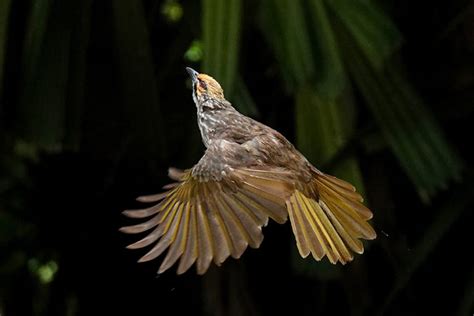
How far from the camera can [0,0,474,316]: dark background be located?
2.83 m

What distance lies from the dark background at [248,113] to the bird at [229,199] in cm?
64

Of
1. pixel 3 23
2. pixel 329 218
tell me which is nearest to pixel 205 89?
pixel 329 218

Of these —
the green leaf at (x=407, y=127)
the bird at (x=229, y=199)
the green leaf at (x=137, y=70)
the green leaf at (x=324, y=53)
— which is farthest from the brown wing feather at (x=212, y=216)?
the green leaf at (x=407, y=127)

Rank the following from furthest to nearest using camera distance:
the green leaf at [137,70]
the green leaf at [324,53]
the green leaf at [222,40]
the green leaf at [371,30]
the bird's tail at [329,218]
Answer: the green leaf at [137,70], the green leaf at [371,30], the green leaf at [324,53], the green leaf at [222,40], the bird's tail at [329,218]

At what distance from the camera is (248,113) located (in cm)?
278

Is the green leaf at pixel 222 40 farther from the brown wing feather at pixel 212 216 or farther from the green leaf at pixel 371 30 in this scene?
the brown wing feather at pixel 212 216

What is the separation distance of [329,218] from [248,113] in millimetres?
862

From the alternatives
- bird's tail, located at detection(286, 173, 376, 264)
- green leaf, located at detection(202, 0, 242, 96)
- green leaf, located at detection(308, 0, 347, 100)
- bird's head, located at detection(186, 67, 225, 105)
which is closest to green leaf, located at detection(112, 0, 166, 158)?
green leaf, located at detection(202, 0, 242, 96)

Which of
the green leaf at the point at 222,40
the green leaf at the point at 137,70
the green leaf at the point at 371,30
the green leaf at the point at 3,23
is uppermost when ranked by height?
the green leaf at the point at 3,23

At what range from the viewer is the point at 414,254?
3406mm

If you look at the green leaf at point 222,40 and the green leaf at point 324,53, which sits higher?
the green leaf at point 222,40

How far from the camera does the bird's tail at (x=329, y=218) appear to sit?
186cm

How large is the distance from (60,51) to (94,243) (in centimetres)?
114

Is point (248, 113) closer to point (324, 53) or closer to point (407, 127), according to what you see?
point (324, 53)
